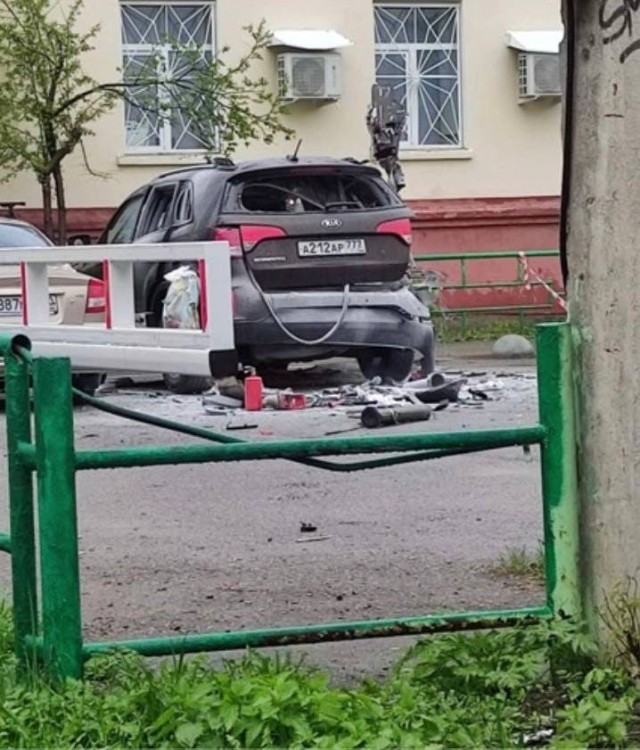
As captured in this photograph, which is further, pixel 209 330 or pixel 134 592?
pixel 134 592

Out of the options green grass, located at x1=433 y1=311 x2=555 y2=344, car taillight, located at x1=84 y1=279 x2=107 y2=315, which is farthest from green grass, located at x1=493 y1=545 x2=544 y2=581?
green grass, located at x1=433 y1=311 x2=555 y2=344

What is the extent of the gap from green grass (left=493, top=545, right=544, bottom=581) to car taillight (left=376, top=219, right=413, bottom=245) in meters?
6.57

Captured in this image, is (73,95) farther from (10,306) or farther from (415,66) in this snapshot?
(10,306)

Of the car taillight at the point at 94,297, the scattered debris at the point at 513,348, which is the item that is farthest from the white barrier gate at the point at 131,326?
the scattered debris at the point at 513,348

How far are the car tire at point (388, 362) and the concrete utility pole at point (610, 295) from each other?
28.3 feet

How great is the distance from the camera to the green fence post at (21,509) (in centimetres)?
Answer: 438

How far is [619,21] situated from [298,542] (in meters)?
3.45

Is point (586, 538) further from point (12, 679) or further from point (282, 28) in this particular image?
point (282, 28)

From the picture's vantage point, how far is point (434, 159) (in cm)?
2284

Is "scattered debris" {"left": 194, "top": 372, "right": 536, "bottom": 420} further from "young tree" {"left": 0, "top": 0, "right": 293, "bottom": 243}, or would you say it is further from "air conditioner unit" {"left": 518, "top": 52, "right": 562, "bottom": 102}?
"air conditioner unit" {"left": 518, "top": 52, "right": 562, "bottom": 102}

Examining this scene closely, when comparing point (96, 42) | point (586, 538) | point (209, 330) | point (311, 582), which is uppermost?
point (96, 42)

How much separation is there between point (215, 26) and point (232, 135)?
7.38ft

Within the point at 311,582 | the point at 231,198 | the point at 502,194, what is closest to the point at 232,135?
the point at 502,194

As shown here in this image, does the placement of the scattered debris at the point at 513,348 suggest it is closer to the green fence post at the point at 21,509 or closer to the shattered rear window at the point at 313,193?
the shattered rear window at the point at 313,193
